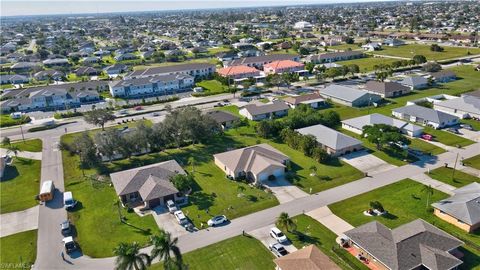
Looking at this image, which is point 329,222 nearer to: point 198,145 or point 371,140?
point 371,140

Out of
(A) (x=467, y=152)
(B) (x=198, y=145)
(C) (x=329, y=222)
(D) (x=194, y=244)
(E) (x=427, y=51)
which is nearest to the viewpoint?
(D) (x=194, y=244)

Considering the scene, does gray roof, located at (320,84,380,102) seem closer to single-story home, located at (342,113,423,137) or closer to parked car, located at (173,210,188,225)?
single-story home, located at (342,113,423,137)

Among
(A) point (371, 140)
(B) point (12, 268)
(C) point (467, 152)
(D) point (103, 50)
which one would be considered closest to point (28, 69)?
(D) point (103, 50)

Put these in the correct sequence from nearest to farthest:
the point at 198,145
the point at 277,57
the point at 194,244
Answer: the point at 194,244 < the point at 198,145 < the point at 277,57

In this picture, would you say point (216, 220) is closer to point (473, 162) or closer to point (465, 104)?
point (473, 162)

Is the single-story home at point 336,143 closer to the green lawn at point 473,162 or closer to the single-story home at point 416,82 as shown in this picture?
the green lawn at point 473,162

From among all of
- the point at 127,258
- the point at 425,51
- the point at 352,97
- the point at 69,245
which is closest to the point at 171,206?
the point at 69,245
